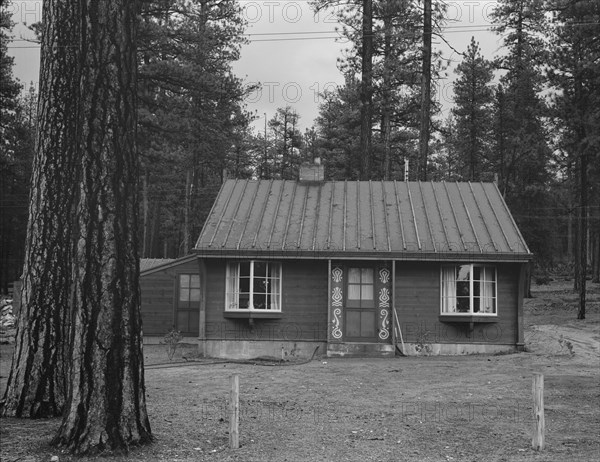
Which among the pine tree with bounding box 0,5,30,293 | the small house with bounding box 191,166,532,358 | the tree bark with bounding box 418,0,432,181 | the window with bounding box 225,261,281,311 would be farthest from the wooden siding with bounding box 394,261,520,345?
the pine tree with bounding box 0,5,30,293

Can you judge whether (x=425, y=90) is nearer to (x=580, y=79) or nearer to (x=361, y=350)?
(x=580, y=79)

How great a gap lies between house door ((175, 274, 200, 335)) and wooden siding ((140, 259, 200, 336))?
170 millimetres

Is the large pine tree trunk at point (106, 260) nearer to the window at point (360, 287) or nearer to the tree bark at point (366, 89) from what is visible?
the window at point (360, 287)

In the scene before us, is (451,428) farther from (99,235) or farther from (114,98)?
(114,98)

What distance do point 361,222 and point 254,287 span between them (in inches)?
142

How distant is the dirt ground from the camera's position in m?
7.33

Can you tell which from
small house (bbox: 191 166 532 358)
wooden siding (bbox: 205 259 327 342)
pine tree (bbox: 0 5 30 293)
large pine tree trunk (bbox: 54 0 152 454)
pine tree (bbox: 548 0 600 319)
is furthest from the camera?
pine tree (bbox: 0 5 30 293)

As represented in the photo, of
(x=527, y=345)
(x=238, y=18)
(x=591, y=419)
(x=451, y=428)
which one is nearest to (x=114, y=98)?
(x=451, y=428)

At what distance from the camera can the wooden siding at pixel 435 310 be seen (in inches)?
687

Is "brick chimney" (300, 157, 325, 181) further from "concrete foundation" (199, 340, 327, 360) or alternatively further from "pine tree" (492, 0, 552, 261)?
"pine tree" (492, 0, 552, 261)

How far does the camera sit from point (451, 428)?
28.5ft

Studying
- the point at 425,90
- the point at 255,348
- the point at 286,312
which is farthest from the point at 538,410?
the point at 425,90

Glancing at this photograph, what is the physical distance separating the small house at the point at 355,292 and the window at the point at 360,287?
0.09ft

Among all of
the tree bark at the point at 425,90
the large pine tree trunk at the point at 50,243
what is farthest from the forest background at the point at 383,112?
the large pine tree trunk at the point at 50,243
